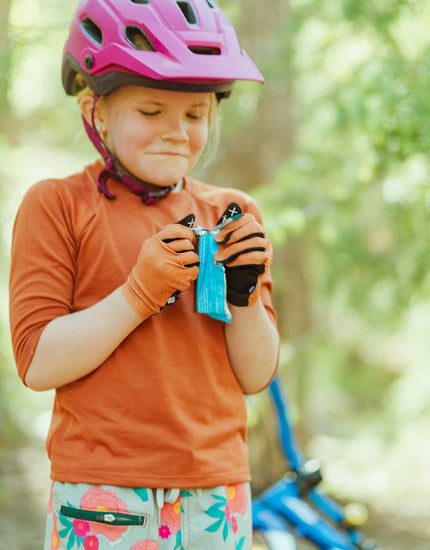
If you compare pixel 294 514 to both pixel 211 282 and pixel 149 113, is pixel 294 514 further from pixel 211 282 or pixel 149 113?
pixel 149 113

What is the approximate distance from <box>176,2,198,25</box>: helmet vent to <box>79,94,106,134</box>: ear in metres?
0.37

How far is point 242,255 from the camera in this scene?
5.80 feet

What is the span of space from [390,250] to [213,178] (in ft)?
4.47

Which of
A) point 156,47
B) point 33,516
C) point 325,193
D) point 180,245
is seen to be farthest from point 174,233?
point 33,516

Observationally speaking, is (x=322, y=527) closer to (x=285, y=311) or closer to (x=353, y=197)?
(x=353, y=197)

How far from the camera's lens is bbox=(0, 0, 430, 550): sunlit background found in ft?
11.2

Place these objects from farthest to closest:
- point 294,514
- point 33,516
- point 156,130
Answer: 1. point 33,516
2. point 294,514
3. point 156,130

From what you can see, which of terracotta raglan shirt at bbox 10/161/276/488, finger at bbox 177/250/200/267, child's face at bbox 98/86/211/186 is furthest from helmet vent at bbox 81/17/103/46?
finger at bbox 177/250/200/267

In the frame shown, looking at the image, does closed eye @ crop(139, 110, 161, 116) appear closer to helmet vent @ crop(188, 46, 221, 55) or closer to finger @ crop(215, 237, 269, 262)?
helmet vent @ crop(188, 46, 221, 55)

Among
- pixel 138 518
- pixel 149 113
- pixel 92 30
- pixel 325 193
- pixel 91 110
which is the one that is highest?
pixel 325 193

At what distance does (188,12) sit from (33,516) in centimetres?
409

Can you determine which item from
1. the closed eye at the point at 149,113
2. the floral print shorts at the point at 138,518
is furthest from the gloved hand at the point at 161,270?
the floral print shorts at the point at 138,518

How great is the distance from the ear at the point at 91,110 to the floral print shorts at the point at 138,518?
3.52 ft

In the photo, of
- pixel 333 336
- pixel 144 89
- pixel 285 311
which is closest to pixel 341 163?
pixel 285 311
